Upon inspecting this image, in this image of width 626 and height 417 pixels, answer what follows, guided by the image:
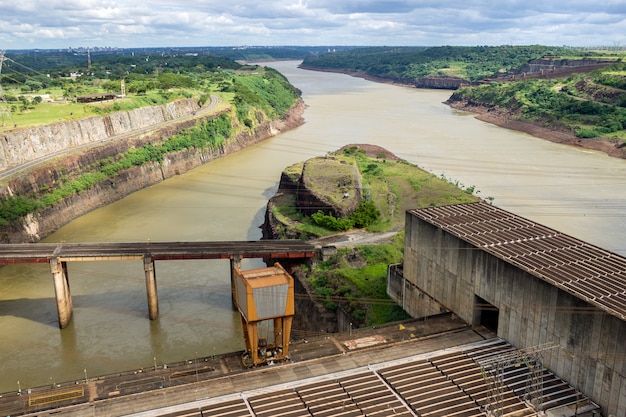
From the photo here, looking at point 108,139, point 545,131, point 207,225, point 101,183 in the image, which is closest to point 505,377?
point 207,225

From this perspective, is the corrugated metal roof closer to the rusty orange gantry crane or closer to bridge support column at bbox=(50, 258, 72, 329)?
the rusty orange gantry crane

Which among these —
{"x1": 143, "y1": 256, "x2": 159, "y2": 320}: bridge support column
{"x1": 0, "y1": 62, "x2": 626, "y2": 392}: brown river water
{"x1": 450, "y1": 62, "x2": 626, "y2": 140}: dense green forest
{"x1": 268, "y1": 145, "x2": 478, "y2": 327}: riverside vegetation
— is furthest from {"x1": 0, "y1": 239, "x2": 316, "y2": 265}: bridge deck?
{"x1": 450, "y1": 62, "x2": 626, "y2": 140}: dense green forest

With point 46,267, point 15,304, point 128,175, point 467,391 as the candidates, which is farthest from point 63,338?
point 128,175

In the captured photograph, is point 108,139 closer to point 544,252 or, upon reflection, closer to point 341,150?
point 341,150

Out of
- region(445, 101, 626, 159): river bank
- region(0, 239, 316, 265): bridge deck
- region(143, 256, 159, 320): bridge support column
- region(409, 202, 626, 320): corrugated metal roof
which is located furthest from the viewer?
region(445, 101, 626, 159): river bank

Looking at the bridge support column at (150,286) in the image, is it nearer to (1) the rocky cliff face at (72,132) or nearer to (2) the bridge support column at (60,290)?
(2) the bridge support column at (60,290)
